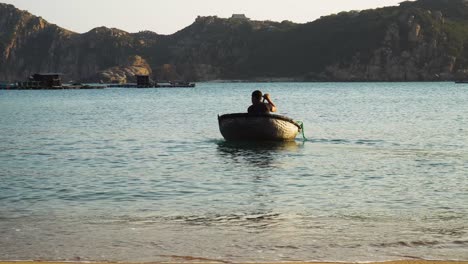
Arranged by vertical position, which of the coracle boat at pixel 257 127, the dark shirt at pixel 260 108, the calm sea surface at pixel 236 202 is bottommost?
the calm sea surface at pixel 236 202

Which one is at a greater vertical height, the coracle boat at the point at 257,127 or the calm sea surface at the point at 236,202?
the coracle boat at the point at 257,127

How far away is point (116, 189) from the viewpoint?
763 inches

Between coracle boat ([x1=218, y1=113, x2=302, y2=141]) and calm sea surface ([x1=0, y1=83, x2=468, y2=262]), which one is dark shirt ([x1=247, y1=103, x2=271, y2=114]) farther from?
calm sea surface ([x1=0, y1=83, x2=468, y2=262])

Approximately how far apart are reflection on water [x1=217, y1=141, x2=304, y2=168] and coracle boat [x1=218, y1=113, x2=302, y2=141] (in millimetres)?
322

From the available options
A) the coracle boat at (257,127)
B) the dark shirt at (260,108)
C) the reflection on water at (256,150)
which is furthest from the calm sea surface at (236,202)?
the dark shirt at (260,108)

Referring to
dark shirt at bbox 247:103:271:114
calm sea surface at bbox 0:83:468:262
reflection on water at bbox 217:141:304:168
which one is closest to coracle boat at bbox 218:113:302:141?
dark shirt at bbox 247:103:271:114

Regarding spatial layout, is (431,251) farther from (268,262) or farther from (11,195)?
(11,195)

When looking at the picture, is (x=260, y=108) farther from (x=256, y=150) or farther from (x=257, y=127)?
(x=256, y=150)

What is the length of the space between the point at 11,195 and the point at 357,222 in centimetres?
929

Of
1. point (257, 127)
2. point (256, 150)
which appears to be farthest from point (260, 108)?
point (256, 150)

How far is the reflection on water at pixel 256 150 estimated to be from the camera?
27.1m

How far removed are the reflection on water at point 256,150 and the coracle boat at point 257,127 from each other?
322 millimetres

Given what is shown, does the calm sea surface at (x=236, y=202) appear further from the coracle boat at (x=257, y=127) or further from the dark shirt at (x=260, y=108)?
the dark shirt at (x=260, y=108)

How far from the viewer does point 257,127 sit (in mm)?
32500
